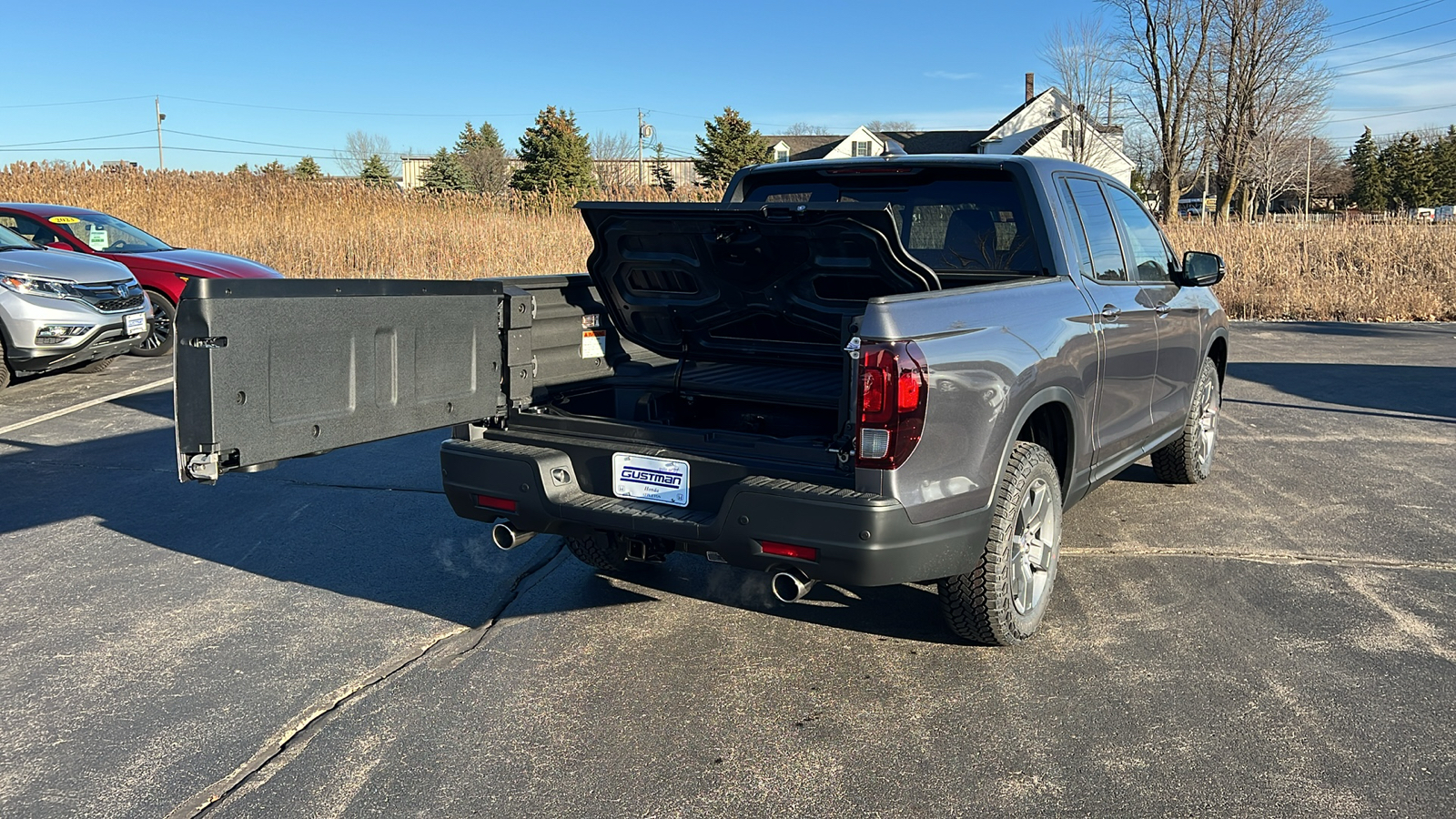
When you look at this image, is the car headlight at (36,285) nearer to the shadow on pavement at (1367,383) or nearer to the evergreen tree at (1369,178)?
the shadow on pavement at (1367,383)

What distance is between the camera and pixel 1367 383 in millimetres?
11039

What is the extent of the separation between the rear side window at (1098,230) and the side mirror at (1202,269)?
0.72 meters

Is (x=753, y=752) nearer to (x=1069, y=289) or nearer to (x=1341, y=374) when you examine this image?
(x=1069, y=289)

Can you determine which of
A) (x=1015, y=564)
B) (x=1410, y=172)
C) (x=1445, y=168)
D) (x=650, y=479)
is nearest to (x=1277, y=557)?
(x=1015, y=564)

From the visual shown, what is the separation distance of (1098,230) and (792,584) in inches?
102

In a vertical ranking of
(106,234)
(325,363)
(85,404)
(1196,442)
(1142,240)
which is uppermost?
(106,234)

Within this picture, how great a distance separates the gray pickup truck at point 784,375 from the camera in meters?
3.50

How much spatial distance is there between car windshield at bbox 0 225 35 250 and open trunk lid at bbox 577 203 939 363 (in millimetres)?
8816

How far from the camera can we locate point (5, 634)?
14.7 feet

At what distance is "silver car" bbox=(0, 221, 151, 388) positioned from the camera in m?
9.95

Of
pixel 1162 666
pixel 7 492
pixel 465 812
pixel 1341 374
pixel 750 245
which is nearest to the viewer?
pixel 465 812

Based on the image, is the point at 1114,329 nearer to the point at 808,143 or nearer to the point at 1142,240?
the point at 1142,240

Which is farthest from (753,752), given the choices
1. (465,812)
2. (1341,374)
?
(1341,374)

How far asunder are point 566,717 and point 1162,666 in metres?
2.16
